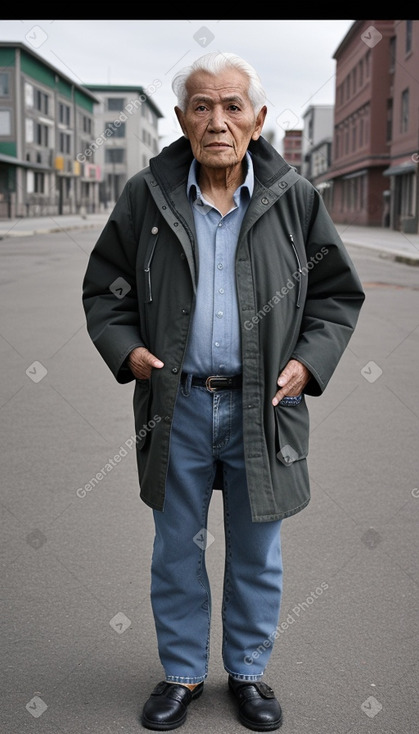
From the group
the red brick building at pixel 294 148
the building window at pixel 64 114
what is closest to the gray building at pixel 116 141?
the red brick building at pixel 294 148

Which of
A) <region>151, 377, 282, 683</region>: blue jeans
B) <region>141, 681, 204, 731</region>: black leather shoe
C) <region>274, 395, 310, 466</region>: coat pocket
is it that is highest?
<region>274, 395, 310, 466</region>: coat pocket

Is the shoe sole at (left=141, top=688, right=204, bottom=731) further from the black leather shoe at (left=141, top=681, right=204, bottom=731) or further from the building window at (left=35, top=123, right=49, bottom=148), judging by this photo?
the building window at (left=35, top=123, right=49, bottom=148)

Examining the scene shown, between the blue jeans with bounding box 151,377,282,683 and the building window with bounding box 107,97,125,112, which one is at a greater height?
the building window with bounding box 107,97,125,112

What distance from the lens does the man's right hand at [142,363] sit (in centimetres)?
299

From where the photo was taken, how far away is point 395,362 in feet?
31.9

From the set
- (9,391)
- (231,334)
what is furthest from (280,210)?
(9,391)

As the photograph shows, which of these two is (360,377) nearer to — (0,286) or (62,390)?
(62,390)

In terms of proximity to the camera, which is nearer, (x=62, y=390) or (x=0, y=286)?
(x=62, y=390)

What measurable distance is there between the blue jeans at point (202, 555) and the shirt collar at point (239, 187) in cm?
59

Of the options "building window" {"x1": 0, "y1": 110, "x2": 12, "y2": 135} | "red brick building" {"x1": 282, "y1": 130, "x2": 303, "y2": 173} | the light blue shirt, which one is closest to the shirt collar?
the light blue shirt

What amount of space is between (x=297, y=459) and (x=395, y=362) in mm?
6777

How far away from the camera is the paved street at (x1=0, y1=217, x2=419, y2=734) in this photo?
3.25 metres

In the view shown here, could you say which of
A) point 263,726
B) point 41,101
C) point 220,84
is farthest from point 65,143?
point 263,726

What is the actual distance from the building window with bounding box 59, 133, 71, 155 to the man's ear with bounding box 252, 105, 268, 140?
86715 millimetres
